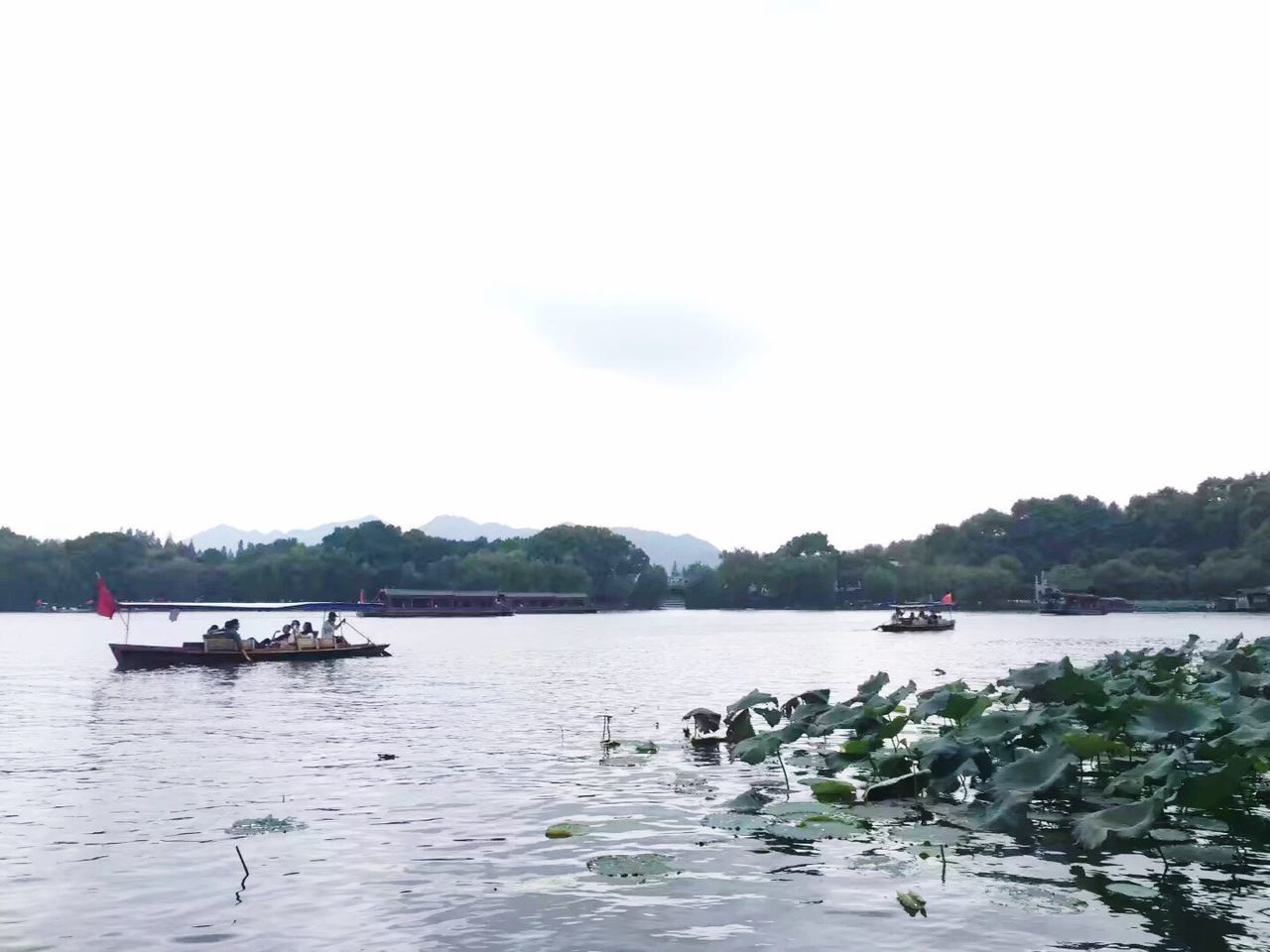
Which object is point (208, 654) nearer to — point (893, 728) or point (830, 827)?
point (893, 728)

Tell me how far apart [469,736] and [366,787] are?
23.1 feet

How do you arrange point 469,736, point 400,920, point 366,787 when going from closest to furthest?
point 400,920 < point 366,787 < point 469,736

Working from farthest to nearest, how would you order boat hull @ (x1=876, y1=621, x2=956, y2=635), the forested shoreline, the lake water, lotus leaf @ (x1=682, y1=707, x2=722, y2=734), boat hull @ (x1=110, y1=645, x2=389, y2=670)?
the forested shoreline → boat hull @ (x1=876, y1=621, x2=956, y2=635) → boat hull @ (x1=110, y1=645, x2=389, y2=670) → lotus leaf @ (x1=682, y1=707, x2=722, y2=734) → the lake water

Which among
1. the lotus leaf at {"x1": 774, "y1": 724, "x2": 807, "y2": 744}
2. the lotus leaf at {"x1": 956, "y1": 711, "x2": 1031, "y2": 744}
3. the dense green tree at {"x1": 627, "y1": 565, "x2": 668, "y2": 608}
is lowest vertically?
the lotus leaf at {"x1": 774, "y1": 724, "x2": 807, "y2": 744}

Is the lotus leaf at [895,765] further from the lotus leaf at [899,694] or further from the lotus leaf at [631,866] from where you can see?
the lotus leaf at [631,866]

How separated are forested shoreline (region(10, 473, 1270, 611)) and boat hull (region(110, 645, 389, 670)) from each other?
10821 cm

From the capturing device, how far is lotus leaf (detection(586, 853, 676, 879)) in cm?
1153

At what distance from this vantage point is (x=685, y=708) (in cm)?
3044

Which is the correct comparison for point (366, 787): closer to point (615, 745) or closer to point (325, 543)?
point (615, 745)

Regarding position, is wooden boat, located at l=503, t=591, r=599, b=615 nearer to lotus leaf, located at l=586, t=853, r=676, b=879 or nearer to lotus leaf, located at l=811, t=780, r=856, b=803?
lotus leaf, located at l=811, t=780, r=856, b=803

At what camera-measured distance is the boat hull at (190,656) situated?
4681 centimetres

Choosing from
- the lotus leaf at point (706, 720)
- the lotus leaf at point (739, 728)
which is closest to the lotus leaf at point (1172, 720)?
the lotus leaf at point (739, 728)

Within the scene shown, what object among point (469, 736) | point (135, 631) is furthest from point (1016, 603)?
point (469, 736)

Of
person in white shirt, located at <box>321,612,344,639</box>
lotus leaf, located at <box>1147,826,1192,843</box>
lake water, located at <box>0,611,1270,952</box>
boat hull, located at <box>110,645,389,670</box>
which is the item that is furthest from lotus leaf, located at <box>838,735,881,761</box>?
person in white shirt, located at <box>321,612,344,639</box>
